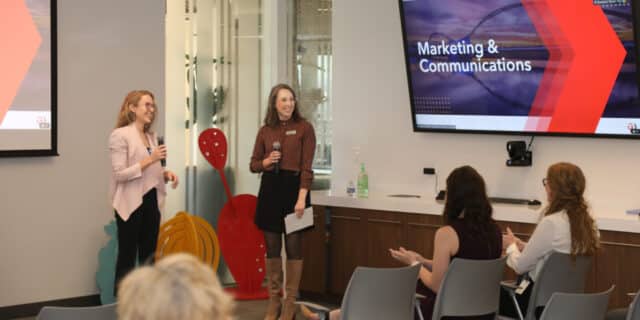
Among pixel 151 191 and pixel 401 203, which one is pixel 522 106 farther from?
pixel 151 191

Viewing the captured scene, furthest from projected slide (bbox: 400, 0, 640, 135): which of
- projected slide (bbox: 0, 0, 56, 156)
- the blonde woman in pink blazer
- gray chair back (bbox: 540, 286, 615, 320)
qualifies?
projected slide (bbox: 0, 0, 56, 156)

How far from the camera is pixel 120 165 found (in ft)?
18.9

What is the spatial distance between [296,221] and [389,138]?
1670 millimetres

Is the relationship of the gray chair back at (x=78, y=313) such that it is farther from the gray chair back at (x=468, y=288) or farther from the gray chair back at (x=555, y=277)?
the gray chair back at (x=555, y=277)

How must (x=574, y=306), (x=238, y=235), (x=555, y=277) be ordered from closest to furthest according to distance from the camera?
(x=574, y=306) < (x=555, y=277) < (x=238, y=235)

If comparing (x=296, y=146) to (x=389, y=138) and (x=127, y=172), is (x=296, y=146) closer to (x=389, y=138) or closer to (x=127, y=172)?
(x=127, y=172)

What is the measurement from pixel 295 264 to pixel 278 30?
9.07 ft

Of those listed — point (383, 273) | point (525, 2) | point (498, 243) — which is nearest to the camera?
point (383, 273)

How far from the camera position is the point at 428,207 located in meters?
6.46

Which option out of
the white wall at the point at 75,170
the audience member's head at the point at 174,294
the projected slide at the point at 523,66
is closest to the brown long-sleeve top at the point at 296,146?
the projected slide at the point at 523,66

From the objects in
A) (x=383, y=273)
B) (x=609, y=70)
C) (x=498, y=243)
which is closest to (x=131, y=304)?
(x=383, y=273)

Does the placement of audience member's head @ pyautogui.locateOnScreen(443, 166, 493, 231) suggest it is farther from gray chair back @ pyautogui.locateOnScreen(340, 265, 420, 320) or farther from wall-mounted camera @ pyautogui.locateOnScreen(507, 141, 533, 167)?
wall-mounted camera @ pyautogui.locateOnScreen(507, 141, 533, 167)

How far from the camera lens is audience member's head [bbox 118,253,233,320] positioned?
1.54 meters

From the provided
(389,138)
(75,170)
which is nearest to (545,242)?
(389,138)
